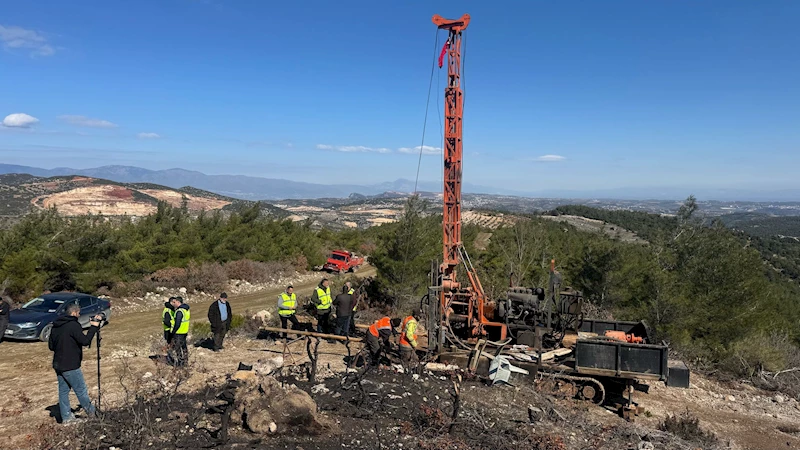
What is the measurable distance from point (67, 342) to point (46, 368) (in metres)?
5.59

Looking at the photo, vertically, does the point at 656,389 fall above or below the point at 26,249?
Result: below

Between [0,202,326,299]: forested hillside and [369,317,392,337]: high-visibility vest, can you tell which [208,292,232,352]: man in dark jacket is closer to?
[369,317,392,337]: high-visibility vest

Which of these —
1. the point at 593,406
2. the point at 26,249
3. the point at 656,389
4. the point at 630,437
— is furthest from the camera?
the point at 26,249

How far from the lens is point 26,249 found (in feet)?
61.6

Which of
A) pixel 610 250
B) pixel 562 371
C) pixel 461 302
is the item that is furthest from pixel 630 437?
pixel 610 250

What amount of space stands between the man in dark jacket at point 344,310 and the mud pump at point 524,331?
2081 mm

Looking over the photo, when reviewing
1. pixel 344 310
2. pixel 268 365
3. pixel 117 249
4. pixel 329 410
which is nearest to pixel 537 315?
pixel 344 310

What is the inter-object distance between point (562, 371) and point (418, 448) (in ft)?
16.1

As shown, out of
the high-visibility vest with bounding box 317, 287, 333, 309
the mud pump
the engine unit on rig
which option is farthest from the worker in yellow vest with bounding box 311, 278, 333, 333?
the engine unit on rig

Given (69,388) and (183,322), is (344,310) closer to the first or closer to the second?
(183,322)

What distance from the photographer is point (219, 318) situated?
475 inches

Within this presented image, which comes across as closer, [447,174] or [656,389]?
[656,389]

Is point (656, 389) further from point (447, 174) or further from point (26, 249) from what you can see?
point (26, 249)

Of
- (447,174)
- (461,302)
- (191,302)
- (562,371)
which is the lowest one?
(191,302)
